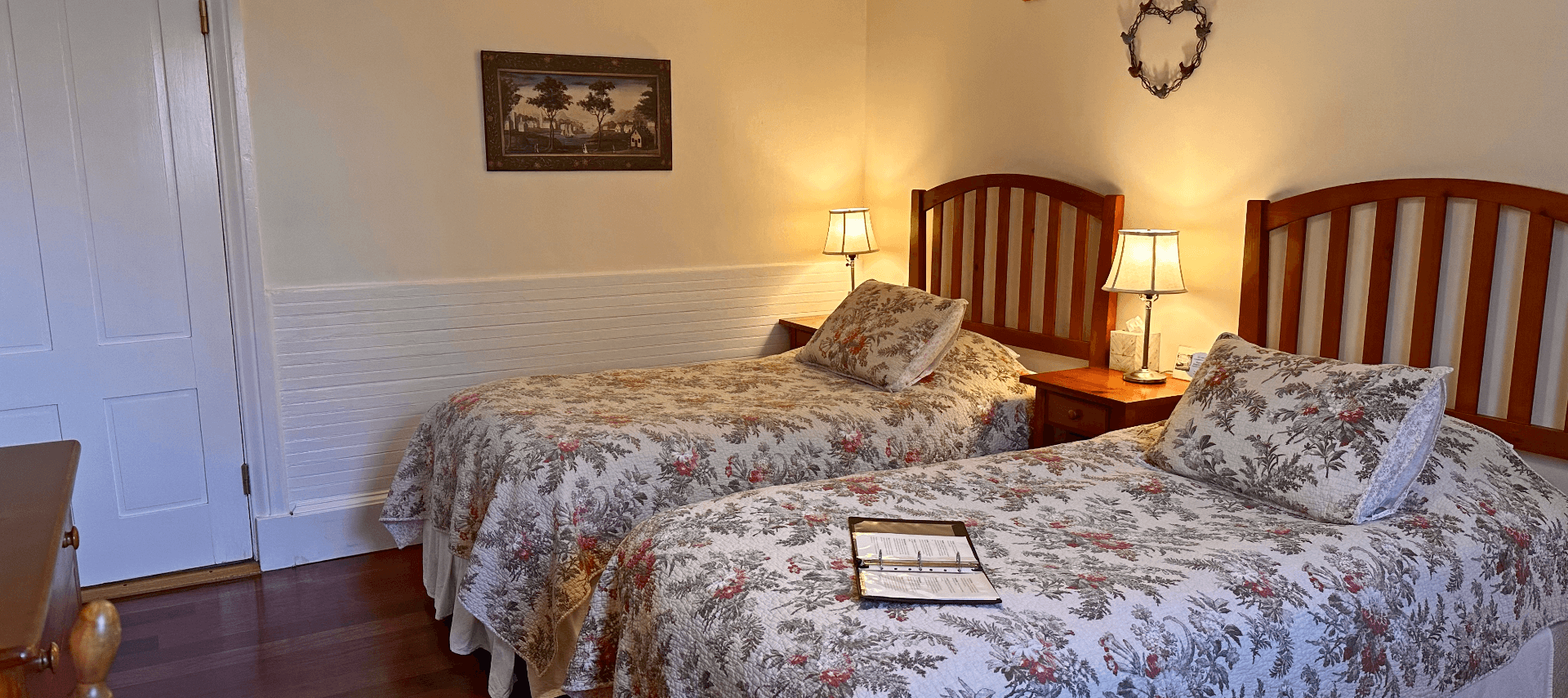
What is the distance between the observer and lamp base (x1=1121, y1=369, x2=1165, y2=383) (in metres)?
3.14

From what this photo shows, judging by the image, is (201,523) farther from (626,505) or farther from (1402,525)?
(1402,525)

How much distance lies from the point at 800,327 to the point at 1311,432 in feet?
7.53

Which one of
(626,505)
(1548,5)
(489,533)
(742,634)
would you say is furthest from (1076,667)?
(1548,5)

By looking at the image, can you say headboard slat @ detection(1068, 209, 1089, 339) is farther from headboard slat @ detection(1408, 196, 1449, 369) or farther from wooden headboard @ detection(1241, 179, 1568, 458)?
headboard slat @ detection(1408, 196, 1449, 369)

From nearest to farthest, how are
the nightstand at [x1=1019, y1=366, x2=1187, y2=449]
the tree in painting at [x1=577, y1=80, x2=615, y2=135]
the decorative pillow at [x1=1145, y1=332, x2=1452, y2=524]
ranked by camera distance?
1. the decorative pillow at [x1=1145, y1=332, x2=1452, y2=524]
2. the nightstand at [x1=1019, y1=366, x2=1187, y2=449]
3. the tree in painting at [x1=577, y1=80, x2=615, y2=135]

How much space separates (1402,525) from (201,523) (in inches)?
135

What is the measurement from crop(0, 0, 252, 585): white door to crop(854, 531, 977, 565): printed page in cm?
248

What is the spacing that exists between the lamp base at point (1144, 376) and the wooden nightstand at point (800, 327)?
1305 millimetres

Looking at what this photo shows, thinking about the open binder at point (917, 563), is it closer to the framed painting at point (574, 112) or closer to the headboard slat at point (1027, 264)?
the headboard slat at point (1027, 264)

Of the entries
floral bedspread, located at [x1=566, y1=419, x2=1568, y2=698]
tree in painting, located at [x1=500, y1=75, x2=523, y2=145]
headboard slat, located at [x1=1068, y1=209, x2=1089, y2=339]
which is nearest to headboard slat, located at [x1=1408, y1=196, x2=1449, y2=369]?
floral bedspread, located at [x1=566, y1=419, x2=1568, y2=698]

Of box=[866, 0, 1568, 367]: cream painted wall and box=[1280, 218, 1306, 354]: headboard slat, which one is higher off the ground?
box=[866, 0, 1568, 367]: cream painted wall

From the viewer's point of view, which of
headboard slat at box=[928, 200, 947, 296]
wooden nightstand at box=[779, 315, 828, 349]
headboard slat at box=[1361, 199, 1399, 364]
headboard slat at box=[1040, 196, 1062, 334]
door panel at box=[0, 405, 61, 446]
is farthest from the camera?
wooden nightstand at box=[779, 315, 828, 349]

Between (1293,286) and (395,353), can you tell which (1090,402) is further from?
(395,353)

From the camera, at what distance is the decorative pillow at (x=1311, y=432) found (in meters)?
2.13
